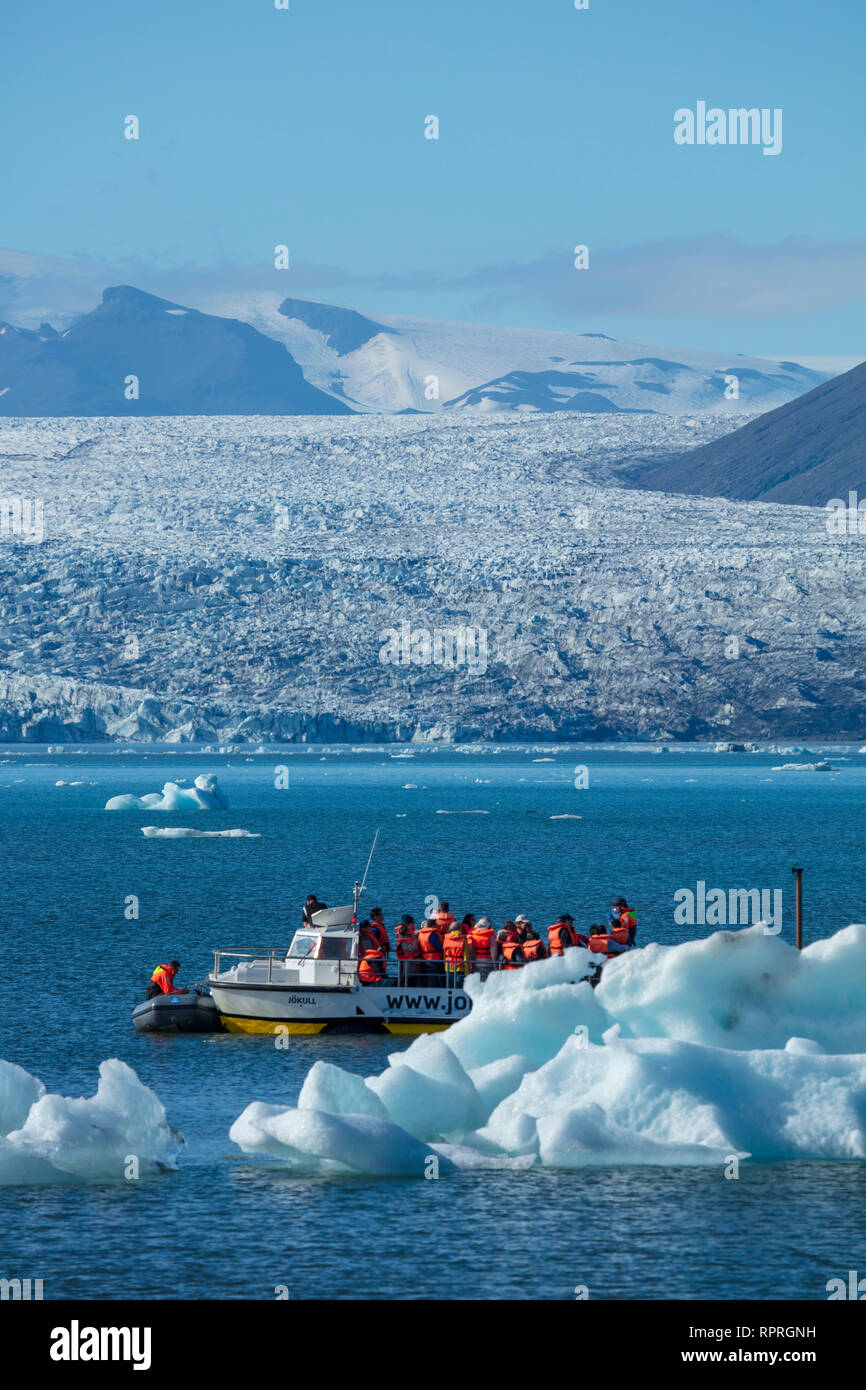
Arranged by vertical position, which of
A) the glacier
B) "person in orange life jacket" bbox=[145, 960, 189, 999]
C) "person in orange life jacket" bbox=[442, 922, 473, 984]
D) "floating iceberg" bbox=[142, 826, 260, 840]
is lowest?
"floating iceberg" bbox=[142, 826, 260, 840]

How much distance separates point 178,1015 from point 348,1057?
328cm

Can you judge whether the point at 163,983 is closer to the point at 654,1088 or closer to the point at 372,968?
the point at 372,968

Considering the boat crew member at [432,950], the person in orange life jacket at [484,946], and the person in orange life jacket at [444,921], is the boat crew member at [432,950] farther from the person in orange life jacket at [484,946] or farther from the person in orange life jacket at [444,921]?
the person in orange life jacket at [484,946]

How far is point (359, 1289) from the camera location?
12789 millimetres

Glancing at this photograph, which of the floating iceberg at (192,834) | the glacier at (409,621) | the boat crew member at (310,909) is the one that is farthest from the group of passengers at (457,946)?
the glacier at (409,621)

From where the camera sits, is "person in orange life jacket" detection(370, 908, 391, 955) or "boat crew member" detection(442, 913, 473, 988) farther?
"person in orange life jacket" detection(370, 908, 391, 955)

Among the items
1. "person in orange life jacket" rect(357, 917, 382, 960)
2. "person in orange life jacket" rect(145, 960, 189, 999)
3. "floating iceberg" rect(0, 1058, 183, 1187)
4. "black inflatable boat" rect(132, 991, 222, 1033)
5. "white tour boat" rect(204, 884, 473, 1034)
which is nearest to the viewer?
"floating iceberg" rect(0, 1058, 183, 1187)

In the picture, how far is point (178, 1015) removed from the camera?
2366 centimetres

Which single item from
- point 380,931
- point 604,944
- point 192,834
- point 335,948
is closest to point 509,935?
point 604,944

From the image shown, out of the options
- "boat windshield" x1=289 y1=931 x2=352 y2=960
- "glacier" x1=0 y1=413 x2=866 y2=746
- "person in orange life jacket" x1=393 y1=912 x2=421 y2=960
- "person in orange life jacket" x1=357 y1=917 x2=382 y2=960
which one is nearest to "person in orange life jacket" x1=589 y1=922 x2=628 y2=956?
"person in orange life jacket" x1=393 y1=912 x2=421 y2=960

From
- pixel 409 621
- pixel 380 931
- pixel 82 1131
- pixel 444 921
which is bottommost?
pixel 82 1131

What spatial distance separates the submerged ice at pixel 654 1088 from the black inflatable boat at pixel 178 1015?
7.60 metres

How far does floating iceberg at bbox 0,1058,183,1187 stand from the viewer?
14.9 m

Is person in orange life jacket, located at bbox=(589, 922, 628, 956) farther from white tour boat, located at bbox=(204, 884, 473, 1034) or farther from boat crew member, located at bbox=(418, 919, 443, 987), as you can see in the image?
boat crew member, located at bbox=(418, 919, 443, 987)
